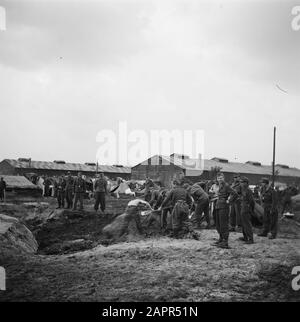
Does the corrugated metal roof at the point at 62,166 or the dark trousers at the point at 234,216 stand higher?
the corrugated metal roof at the point at 62,166

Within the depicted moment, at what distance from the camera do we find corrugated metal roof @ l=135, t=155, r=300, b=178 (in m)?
39.6

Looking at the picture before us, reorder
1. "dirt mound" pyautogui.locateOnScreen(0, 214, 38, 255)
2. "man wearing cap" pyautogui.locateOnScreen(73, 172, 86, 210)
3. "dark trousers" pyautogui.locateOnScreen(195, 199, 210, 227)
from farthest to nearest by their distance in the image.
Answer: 1. "man wearing cap" pyautogui.locateOnScreen(73, 172, 86, 210)
2. "dark trousers" pyautogui.locateOnScreen(195, 199, 210, 227)
3. "dirt mound" pyautogui.locateOnScreen(0, 214, 38, 255)

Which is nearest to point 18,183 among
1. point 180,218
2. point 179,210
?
point 180,218

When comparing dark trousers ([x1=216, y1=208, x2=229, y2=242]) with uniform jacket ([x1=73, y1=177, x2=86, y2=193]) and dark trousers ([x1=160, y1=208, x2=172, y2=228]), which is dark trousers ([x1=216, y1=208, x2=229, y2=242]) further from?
uniform jacket ([x1=73, y1=177, x2=86, y2=193])

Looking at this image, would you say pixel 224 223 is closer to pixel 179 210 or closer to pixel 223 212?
pixel 223 212

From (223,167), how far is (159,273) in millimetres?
37896

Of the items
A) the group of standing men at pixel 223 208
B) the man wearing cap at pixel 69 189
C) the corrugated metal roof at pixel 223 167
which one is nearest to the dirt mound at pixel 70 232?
the group of standing men at pixel 223 208

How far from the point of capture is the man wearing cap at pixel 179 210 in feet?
30.9

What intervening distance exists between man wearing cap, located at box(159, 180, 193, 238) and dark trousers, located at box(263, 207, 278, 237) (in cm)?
220

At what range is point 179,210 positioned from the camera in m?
9.38

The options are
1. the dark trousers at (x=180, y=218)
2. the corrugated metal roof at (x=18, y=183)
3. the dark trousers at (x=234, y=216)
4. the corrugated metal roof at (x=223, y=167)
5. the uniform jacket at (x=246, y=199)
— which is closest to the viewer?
the uniform jacket at (x=246, y=199)

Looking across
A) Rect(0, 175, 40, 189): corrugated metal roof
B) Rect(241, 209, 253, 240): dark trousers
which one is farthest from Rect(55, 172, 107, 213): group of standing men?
Rect(241, 209, 253, 240): dark trousers

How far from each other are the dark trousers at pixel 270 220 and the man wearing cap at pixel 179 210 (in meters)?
2.20

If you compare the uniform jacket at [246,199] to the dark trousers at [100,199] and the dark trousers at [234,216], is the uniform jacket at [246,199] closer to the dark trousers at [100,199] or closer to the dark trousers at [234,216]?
the dark trousers at [234,216]
